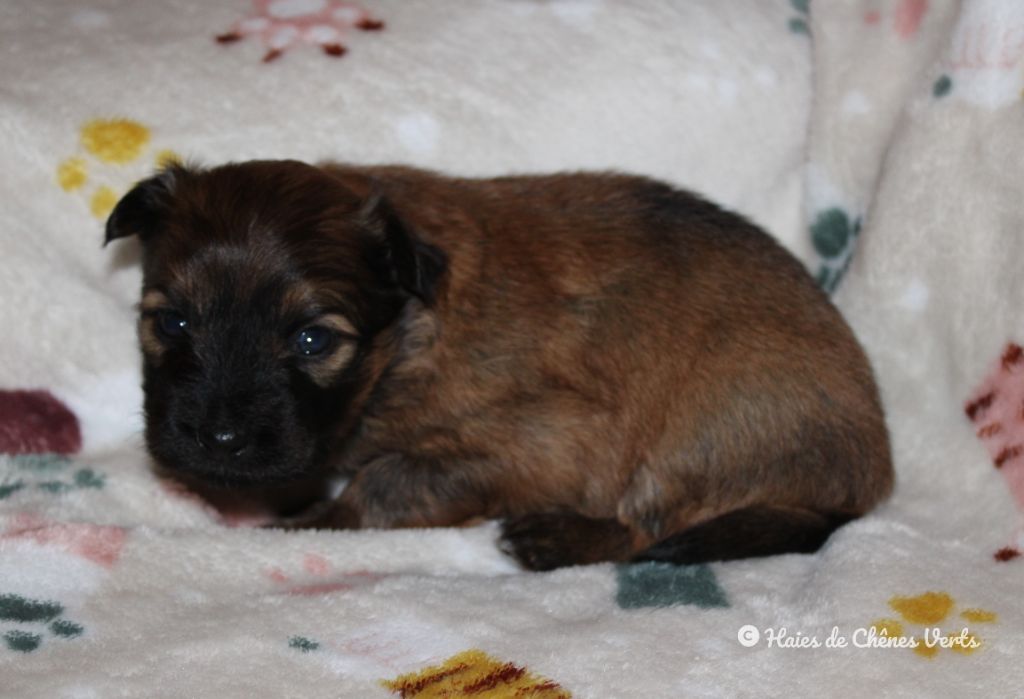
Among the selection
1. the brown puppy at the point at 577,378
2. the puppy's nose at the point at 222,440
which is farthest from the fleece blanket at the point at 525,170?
the puppy's nose at the point at 222,440

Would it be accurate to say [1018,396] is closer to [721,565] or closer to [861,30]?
[721,565]

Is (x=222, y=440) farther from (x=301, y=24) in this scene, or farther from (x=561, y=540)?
(x=301, y=24)

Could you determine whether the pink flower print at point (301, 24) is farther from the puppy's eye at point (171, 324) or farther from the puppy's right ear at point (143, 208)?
the puppy's eye at point (171, 324)

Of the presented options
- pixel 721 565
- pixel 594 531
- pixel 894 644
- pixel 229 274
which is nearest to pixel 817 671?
pixel 894 644

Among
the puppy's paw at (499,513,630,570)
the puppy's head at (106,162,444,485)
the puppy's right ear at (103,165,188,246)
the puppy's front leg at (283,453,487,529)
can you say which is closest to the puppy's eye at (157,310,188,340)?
the puppy's head at (106,162,444,485)

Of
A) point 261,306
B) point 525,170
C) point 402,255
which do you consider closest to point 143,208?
point 261,306

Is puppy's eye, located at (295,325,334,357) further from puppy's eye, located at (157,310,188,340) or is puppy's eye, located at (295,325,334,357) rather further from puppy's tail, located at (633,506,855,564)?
puppy's tail, located at (633,506,855,564)
